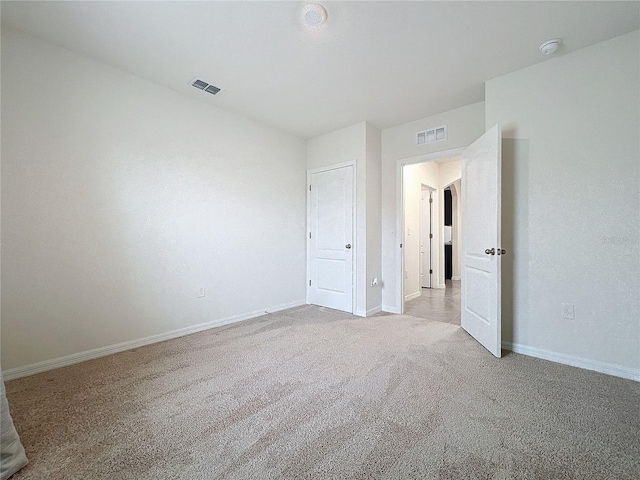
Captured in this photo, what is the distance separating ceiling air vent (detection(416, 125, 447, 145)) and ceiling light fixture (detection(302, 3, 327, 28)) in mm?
2121

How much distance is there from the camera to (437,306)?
430 centimetres

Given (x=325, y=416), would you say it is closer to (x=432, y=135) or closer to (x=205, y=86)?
(x=205, y=86)

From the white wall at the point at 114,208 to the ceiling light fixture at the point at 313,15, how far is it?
1717 millimetres

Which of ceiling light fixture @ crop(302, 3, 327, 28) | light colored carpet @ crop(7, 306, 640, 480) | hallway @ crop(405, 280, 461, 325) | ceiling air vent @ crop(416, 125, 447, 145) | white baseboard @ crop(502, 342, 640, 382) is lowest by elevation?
light colored carpet @ crop(7, 306, 640, 480)

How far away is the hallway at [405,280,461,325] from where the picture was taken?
3.66 metres

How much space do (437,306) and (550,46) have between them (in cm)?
328

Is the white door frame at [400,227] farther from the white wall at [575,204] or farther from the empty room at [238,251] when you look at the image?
the white wall at [575,204]

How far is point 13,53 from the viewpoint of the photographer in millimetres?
2070

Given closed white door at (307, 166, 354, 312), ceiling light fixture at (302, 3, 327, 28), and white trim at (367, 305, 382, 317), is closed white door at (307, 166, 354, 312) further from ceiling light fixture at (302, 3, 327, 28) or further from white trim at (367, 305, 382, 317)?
ceiling light fixture at (302, 3, 327, 28)

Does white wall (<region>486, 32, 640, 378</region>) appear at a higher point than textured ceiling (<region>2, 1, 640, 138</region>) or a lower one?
lower

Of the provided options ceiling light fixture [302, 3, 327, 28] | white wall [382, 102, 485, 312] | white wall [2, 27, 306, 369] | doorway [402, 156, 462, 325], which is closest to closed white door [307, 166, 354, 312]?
white wall [382, 102, 485, 312]

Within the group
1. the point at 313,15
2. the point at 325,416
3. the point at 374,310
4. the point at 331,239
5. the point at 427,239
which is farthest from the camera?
the point at 427,239

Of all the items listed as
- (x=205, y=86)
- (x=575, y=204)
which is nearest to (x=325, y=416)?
(x=575, y=204)

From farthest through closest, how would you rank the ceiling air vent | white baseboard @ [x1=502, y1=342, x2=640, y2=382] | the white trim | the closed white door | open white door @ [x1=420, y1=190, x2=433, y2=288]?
open white door @ [x1=420, y1=190, x2=433, y2=288]
the closed white door
the white trim
the ceiling air vent
white baseboard @ [x1=502, y1=342, x2=640, y2=382]
